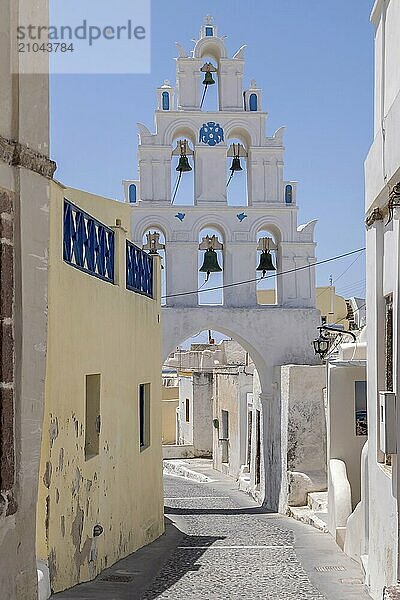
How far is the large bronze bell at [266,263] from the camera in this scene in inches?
905

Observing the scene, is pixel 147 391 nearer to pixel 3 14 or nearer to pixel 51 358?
pixel 51 358

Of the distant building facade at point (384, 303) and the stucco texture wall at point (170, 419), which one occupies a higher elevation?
the distant building facade at point (384, 303)

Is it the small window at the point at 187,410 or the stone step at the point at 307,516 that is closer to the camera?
the stone step at the point at 307,516

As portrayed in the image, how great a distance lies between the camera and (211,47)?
883 inches

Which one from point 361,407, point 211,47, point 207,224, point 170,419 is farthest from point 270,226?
point 170,419

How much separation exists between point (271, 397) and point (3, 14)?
1795 cm

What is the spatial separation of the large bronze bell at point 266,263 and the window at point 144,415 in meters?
9.61

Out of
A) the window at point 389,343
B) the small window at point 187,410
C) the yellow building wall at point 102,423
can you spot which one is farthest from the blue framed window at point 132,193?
the small window at point 187,410

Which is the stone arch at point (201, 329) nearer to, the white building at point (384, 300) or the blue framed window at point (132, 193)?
the blue framed window at point (132, 193)

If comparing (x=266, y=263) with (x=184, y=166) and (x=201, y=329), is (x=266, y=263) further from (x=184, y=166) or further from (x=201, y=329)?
(x=184, y=166)

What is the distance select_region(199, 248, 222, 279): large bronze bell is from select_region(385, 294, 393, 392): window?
13.9 m

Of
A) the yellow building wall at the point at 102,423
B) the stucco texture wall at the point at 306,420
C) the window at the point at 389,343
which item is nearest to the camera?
the yellow building wall at the point at 102,423

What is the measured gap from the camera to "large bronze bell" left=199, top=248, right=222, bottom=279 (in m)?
22.6

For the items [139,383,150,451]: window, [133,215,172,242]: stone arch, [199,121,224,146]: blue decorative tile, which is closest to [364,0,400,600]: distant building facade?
[139,383,150,451]: window
